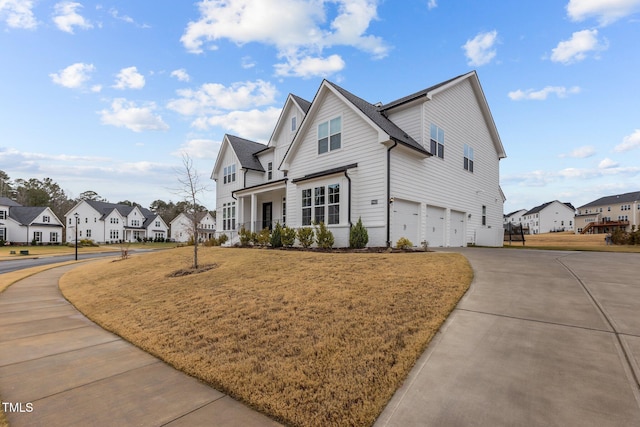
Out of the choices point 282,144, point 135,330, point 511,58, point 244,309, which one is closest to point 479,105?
point 511,58

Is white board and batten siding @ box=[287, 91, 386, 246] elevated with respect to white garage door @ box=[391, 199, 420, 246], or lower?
elevated

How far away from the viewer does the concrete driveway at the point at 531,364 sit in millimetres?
2684

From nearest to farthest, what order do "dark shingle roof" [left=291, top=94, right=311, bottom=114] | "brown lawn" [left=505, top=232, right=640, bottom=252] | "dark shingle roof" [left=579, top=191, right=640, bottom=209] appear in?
"brown lawn" [left=505, top=232, right=640, bottom=252] < "dark shingle roof" [left=291, top=94, right=311, bottom=114] < "dark shingle roof" [left=579, top=191, right=640, bottom=209]

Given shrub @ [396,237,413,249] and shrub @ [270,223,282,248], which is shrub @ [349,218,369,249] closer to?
shrub @ [396,237,413,249]

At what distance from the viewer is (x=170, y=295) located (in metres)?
8.09

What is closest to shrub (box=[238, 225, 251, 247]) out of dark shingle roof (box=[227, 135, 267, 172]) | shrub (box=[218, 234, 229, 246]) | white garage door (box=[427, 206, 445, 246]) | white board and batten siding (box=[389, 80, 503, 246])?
shrub (box=[218, 234, 229, 246])

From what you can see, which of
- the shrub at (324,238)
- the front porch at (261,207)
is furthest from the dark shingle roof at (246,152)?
the shrub at (324,238)

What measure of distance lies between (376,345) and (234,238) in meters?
19.2

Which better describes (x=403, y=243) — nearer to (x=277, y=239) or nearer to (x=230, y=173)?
(x=277, y=239)

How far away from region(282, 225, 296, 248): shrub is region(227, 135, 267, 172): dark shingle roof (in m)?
9.97

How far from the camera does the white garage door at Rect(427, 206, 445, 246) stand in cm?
1526

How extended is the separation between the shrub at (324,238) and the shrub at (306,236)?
1.74 ft

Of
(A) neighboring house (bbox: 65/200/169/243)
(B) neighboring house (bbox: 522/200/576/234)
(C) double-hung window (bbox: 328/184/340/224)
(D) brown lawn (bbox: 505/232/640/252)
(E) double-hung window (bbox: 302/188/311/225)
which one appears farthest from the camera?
(B) neighboring house (bbox: 522/200/576/234)

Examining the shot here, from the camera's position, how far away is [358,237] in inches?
505
